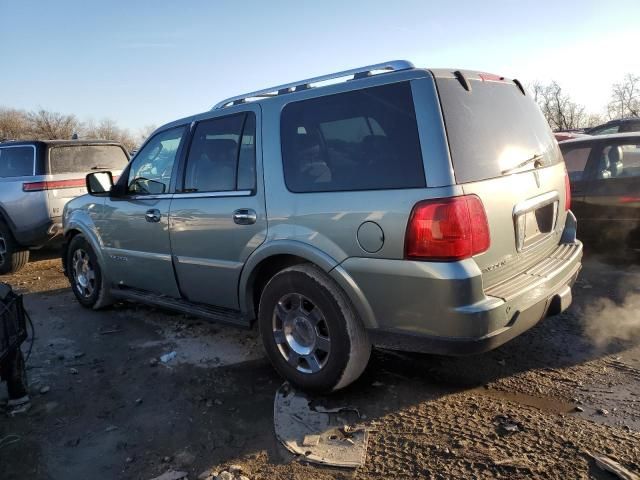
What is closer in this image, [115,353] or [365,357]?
[365,357]

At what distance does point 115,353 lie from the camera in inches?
166

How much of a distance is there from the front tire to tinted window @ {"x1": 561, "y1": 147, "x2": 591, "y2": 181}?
5.49m

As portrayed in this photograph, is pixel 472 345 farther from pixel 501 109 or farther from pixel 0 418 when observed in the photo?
pixel 0 418

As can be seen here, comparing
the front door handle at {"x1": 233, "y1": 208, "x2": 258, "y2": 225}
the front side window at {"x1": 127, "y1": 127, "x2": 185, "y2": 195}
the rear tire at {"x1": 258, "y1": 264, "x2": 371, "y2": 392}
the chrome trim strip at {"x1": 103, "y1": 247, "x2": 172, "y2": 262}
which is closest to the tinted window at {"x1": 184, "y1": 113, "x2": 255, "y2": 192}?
the front door handle at {"x1": 233, "y1": 208, "x2": 258, "y2": 225}

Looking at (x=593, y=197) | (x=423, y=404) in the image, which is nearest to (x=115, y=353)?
(x=423, y=404)

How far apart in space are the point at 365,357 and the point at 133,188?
9.09 feet

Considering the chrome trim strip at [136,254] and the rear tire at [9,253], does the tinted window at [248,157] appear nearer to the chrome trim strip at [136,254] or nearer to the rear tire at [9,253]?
the chrome trim strip at [136,254]

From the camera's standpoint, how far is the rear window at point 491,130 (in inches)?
104

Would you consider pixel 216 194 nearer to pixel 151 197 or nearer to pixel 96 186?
pixel 151 197

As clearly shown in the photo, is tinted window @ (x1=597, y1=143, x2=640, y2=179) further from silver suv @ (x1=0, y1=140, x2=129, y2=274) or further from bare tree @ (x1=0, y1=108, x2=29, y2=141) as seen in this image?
bare tree @ (x1=0, y1=108, x2=29, y2=141)

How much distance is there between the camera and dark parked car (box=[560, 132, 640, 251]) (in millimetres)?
5508

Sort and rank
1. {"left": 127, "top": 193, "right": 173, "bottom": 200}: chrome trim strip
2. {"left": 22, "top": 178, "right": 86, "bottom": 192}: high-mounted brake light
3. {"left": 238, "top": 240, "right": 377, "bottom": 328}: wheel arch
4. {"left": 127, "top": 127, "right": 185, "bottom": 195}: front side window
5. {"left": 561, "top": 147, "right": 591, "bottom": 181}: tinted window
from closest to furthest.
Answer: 1. {"left": 238, "top": 240, "right": 377, "bottom": 328}: wheel arch
2. {"left": 127, "top": 193, "right": 173, "bottom": 200}: chrome trim strip
3. {"left": 127, "top": 127, "right": 185, "bottom": 195}: front side window
4. {"left": 561, "top": 147, "right": 591, "bottom": 181}: tinted window
5. {"left": 22, "top": 178, "right": 86, "bottom": 192}: high-mounted brake light

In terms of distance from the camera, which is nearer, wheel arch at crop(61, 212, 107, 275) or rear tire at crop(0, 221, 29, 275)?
wheel arch at crop(61, 212, 107, 275)

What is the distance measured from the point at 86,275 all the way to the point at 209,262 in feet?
7.80
